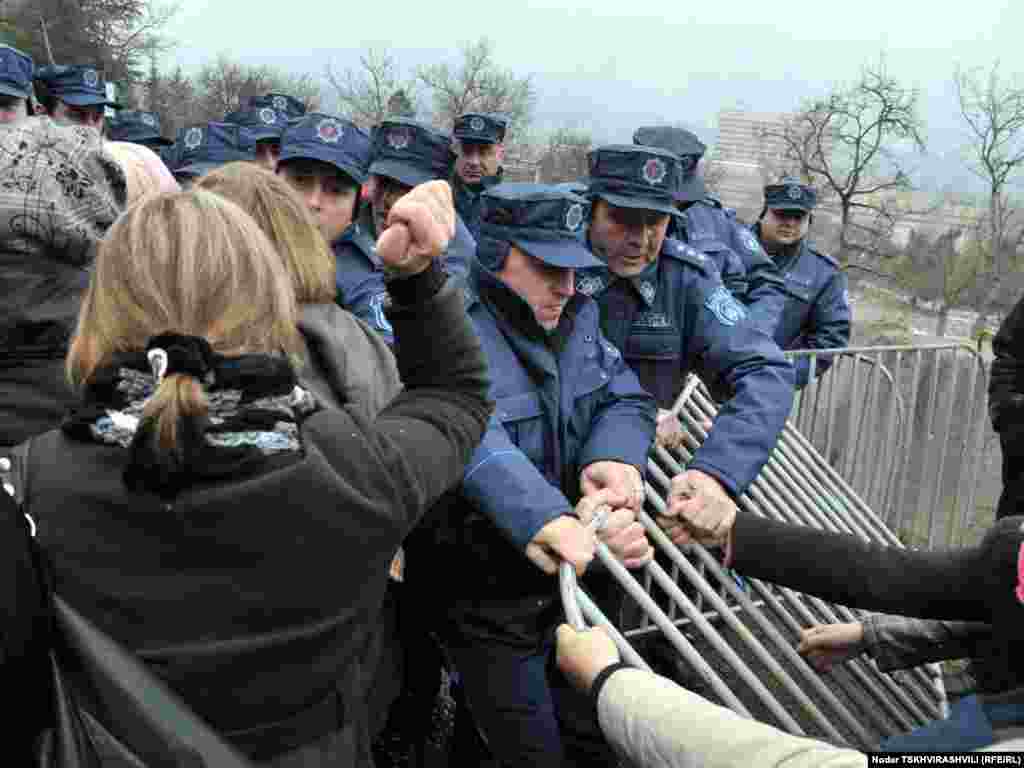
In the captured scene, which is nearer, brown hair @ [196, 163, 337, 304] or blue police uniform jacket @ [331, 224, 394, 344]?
brown hair @ [196, 163, 337, 304]

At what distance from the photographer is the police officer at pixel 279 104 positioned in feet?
22.2

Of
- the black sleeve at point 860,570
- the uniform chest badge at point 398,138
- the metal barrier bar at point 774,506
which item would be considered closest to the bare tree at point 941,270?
the uniform chest badge at point 398,138

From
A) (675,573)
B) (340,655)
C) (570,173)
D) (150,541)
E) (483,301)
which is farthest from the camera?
(570,173)

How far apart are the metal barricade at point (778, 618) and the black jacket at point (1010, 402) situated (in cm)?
91

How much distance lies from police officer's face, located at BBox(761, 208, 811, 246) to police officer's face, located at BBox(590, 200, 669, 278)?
10.4 feet

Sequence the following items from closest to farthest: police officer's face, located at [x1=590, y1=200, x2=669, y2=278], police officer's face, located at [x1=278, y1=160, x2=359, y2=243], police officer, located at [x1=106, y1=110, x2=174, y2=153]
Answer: police officer's face, located at [x1=590, y1=200, x2=669, y2=278] → police officer's face, located at [x1=278, y1=160, x2=359, y2=243] → police officer, located at [x1=106, y1=110, x2=174, y2=153]

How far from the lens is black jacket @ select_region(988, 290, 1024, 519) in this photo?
12.3 ft

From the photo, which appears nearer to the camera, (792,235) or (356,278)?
(356,278)

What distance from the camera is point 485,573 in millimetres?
2600

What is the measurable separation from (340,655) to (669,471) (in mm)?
1609

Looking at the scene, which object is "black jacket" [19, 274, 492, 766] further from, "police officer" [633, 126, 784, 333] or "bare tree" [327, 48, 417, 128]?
"bare tree" [327, 48, 417, 128]

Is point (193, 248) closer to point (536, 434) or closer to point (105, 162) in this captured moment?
point (105, 162)

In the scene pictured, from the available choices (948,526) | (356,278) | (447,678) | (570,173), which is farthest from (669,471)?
(570,173)

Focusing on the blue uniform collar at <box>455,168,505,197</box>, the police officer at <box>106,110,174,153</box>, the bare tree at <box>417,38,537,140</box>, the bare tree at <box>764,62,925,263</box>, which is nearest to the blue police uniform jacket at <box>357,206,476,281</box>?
the blue uniform collar at <box>455,168,505,197</box>
